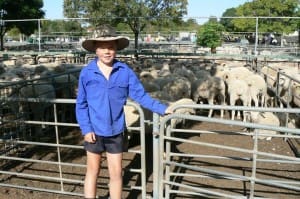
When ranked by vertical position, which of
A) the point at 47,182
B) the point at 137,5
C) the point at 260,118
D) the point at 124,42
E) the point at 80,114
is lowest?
the point at 47,182

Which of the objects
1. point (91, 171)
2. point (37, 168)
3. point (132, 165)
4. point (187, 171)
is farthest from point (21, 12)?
point (91, 171)

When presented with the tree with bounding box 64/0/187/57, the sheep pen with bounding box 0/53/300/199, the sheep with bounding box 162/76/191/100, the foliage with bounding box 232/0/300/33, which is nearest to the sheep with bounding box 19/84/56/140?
the sheep pen with bounding box 0/53/300/199

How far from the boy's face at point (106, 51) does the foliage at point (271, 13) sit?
47705mm

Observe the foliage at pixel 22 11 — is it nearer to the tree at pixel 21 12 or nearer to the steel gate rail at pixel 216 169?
the tree at pixel 21 12

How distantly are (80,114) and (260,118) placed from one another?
230 inches

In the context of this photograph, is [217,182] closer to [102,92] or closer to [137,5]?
[102,92]

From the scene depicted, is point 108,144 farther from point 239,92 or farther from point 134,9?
point 134,9

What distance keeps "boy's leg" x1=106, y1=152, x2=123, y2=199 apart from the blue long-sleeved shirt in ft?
0.84

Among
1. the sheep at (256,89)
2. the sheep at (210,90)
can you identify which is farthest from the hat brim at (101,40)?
the sheep at (256,89)

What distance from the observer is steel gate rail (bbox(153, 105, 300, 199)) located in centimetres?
399

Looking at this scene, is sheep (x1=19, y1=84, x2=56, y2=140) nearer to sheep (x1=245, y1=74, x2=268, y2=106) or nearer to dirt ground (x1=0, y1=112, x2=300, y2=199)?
dirt ground (x1=0, y1=112, x2=300, y2=199)

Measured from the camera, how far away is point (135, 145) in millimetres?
8297

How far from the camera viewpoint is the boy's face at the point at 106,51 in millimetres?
4012

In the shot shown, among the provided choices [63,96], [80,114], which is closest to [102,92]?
[80,114]
